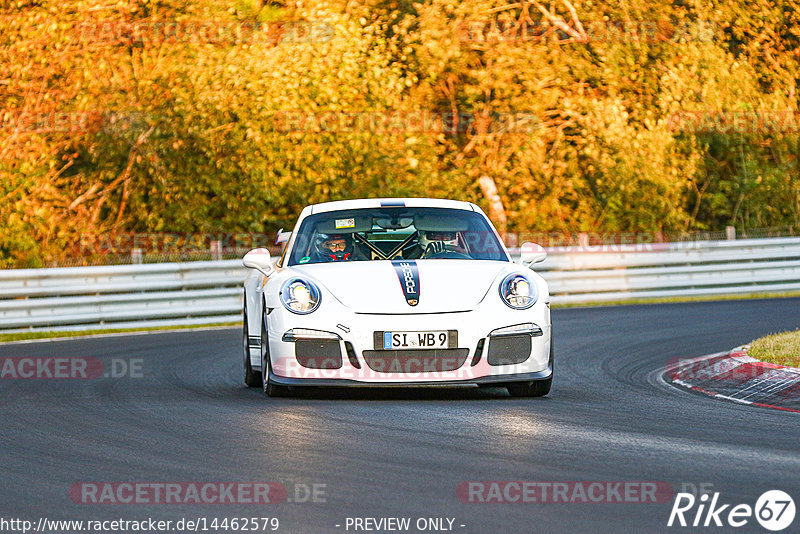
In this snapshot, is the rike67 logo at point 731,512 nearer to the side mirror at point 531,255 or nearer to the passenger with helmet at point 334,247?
the side mirror at point 531,255

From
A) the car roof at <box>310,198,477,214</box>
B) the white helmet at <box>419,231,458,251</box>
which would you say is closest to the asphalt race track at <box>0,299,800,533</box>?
the white helmet at <box>419,231,458,251</box>

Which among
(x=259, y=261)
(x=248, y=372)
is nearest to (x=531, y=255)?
(x=259, y=261)

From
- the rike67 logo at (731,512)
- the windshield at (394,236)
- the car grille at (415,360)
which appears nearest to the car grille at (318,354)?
the car grille at (415,360)

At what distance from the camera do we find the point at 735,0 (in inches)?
1173

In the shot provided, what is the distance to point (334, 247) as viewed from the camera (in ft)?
33.9

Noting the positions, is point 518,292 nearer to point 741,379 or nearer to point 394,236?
point 394,236

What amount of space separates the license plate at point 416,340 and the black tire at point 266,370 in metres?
0.97

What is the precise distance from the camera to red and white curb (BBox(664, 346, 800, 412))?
31.4ft

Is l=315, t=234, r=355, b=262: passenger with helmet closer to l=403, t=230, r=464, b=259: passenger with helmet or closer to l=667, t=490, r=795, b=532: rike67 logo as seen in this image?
l=403, t=230, r=464, b=259: passenger with helmet

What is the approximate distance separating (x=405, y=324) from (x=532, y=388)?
118cm

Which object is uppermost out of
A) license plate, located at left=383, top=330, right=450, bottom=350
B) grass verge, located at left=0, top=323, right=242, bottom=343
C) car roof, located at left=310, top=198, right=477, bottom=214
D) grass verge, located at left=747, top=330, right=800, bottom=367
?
car roof, located at left=310, top=198, right=477, bottom=214

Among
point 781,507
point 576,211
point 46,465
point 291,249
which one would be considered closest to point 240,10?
point 576,211

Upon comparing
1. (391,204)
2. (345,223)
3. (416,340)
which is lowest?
(416,340)

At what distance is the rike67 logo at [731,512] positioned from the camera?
5.38 metres
